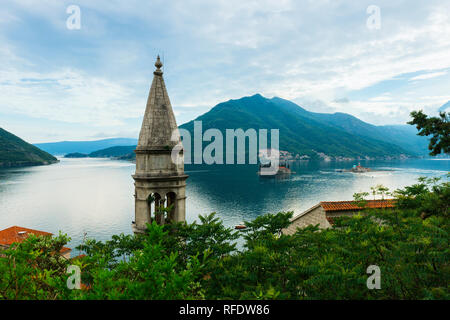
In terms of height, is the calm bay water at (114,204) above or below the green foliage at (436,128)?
below

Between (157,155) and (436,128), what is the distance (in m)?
16.5

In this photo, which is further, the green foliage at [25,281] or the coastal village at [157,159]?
the coastal village at [157,159]

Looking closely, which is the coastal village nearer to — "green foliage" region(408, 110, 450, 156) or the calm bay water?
"green foliage" region(408, 110, 450, 156)

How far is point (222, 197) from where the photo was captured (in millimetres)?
90125

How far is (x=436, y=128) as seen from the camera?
14953 millimetres

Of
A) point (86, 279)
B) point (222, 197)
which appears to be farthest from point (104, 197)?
point (86, 279)

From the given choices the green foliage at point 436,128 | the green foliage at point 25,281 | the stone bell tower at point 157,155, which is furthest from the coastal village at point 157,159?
the green foliage at point 436,128

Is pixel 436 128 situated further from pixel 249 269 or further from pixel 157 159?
pixel 157 159

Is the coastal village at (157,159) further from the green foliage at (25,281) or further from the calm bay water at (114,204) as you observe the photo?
the calm bay water at (114,204)

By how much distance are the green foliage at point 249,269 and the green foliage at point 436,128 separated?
8.36 m

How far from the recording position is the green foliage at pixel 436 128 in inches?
567
